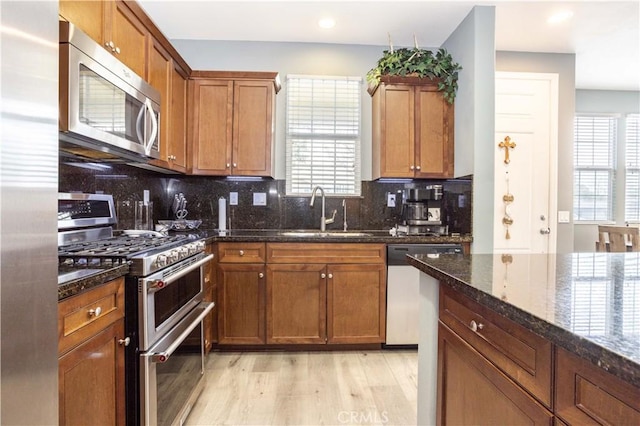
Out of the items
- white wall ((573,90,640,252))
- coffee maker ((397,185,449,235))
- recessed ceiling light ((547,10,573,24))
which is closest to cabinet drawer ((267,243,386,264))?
coffee maker ((397,185,449,235))

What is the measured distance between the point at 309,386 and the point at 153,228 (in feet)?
5.79

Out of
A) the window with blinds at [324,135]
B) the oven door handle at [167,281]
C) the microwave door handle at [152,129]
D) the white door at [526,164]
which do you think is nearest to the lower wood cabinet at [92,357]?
the oven door handle at [167,281]

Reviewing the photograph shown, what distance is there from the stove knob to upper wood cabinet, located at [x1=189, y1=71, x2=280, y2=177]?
147cm

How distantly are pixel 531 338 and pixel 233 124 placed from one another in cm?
265

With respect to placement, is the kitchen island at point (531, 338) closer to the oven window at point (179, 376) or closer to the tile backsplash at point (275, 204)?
the oven window at point (179, 376)

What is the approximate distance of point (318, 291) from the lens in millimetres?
2613

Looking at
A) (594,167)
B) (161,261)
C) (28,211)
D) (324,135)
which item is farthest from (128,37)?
(594,167)

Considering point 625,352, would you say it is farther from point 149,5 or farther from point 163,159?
point 149,5

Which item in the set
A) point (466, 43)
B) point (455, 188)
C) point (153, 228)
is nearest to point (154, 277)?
point (153, 228)

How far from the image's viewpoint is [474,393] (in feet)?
3.30

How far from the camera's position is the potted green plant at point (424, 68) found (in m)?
2.86

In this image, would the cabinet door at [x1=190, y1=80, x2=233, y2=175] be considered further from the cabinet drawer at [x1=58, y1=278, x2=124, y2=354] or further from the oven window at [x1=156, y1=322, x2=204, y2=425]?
the cabinet drawer at [x1=58, y1=278, x2=124, y2=354]

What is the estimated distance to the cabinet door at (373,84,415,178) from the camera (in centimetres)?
292

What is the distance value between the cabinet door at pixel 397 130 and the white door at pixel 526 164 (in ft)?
3.58
